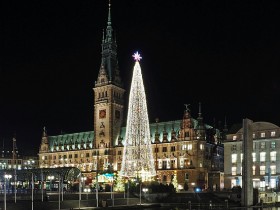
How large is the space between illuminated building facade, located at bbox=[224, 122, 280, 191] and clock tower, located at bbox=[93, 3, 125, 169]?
5201cm

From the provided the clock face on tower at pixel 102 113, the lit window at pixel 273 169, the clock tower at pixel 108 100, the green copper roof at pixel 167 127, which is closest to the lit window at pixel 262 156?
the lit window at pixel 273 169

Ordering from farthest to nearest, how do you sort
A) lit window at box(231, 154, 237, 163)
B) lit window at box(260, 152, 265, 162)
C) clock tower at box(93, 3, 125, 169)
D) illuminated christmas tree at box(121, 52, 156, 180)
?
1. clock tower at box(93, 3, 125, 169)
2. lit window at box(231, 154, 237, 163)
3. lit window at box(260, 152, 265, 162)
4. illuminated christmas tree at box(121, 52, 156, 180)

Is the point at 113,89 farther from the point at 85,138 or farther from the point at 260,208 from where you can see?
the point at 260,208

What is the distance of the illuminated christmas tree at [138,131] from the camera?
97500 millimetres

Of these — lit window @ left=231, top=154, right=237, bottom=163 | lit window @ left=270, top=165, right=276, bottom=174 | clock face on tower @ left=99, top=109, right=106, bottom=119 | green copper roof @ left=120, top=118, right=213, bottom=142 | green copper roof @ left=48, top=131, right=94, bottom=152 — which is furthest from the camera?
green copper roof @ left=48, top=131, right=94, bottom=152

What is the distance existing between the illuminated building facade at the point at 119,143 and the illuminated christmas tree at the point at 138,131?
43310 millimetres

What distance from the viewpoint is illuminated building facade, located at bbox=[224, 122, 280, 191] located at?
Result: 124 metres

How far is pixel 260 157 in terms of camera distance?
12812 cm

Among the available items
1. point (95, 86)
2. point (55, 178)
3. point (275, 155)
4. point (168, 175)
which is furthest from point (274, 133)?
point (95, 86)

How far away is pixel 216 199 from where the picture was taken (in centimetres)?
9512

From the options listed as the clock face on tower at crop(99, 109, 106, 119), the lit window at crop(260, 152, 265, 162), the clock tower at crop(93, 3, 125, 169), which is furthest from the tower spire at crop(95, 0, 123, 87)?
the lit window at crop(260, 152, 265, 162)

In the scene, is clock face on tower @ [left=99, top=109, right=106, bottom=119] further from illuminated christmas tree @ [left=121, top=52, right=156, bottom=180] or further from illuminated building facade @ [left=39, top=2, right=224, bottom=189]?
illuminated christmas tree @ [left=121, top=52, right=156, bottom=180]

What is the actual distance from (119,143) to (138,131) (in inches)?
2916

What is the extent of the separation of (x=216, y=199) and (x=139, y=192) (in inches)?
633
